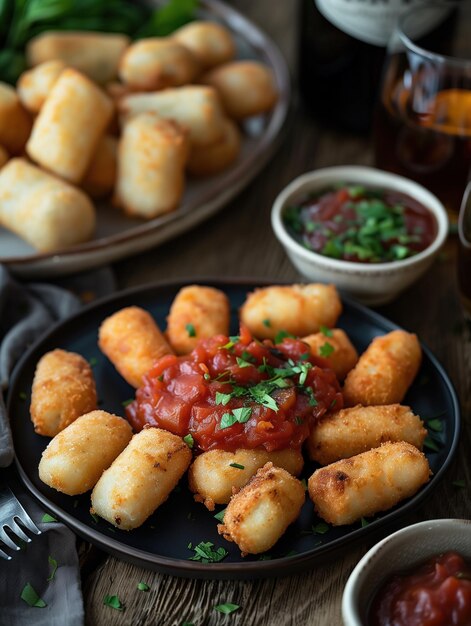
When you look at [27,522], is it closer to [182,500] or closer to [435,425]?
[182,500]

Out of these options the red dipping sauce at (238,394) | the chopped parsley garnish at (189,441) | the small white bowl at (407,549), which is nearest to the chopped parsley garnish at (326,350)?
the red dipping sauce at (238,394)

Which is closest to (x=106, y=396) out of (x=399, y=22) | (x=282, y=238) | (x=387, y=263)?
(x=282, y=238)

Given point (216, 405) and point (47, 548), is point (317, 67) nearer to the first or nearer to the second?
point (216, 405)

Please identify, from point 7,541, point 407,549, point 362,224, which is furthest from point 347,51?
point 7,541

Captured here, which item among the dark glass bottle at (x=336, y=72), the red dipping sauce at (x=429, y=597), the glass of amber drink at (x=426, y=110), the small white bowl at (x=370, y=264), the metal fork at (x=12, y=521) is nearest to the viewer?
the red dipping sauce at (x=429, y=597)

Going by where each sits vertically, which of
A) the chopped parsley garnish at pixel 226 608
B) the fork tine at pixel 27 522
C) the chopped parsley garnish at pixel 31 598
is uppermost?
the fork tine at pixel 27 522

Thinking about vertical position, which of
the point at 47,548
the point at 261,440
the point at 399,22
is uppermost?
the point at 399,22

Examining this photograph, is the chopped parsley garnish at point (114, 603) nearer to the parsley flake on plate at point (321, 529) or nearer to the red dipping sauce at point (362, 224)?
the parsley flake on plate at point (321, 529)
